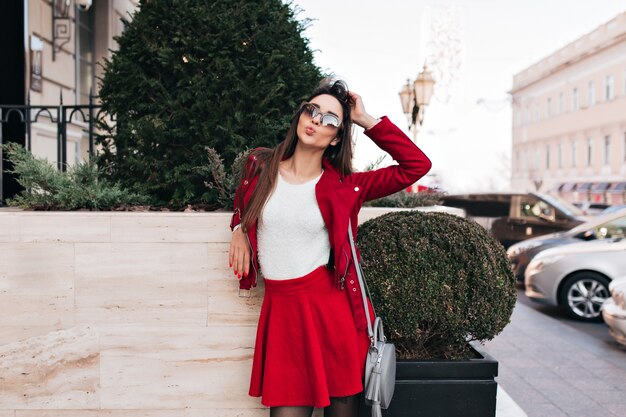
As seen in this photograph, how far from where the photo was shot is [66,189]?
3.99m

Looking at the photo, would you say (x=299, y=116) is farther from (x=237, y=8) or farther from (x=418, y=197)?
(x=418, y=197)

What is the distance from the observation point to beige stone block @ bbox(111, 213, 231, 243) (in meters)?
3.79

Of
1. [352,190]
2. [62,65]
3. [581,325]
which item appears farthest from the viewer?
[62,65]

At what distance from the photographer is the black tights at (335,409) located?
120 inches

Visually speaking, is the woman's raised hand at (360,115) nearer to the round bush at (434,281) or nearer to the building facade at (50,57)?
the round bush at (434,281)

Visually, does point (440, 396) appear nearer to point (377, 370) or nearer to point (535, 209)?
point (377, 370)

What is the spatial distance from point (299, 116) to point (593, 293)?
7673 mm

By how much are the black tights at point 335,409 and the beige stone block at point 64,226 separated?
4.82ft

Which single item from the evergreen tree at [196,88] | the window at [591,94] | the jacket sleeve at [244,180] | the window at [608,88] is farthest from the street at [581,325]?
the window at [591,94]

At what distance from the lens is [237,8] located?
4.16 metres

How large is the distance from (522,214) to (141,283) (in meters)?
12.9

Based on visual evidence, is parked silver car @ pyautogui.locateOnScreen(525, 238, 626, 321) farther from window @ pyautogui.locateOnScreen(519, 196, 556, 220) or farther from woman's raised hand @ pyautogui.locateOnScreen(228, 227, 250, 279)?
woman's raised hand @ pyautogui.locateOnScreen(228, 227, 250, 279)

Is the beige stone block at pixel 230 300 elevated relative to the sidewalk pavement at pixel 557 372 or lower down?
elevated

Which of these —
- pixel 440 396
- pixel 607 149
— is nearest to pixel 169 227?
pixel 440 396
